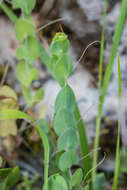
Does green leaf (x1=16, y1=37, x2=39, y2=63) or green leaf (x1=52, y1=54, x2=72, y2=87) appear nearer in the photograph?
green leaf (x1=52, y1=54, x2=72, y2=87)

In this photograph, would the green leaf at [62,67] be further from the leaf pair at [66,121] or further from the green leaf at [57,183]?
the green leaf at [57,183]

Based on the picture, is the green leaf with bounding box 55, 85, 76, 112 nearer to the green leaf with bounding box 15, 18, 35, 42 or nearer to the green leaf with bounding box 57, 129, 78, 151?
the green leaf with bounding box 57, 129, 78, 151

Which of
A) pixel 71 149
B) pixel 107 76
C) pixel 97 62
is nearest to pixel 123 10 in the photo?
pixel 107 76

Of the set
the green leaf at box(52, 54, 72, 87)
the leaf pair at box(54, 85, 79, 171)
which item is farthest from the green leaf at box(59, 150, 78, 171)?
the green leaf at box(52, 54, 72, 87)

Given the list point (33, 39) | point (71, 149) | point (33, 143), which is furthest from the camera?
point (33, 143)

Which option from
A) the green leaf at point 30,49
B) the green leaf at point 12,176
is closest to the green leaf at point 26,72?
the green leaf at point 30,49

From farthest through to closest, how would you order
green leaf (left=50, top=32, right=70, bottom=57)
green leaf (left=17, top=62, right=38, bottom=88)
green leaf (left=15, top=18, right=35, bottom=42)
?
green leaf (left=17, top=62, right=38, bottom=88) < green leaf (left=15, top=18, right=35, bottom=42) < green leaf (left=50, top=32, right=70, bottom=57)

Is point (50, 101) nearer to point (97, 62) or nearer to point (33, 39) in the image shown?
point (97, 62)
